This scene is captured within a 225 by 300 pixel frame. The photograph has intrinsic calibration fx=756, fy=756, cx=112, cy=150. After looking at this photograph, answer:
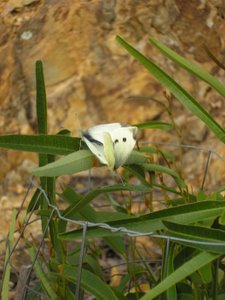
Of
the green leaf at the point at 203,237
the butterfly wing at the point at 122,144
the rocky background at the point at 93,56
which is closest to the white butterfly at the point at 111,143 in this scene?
the butterfly wing at the point at 122,144

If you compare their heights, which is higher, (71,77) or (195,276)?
(71,77)

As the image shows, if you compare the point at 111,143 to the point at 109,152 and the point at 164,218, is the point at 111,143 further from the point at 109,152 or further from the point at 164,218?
the point at 164,218

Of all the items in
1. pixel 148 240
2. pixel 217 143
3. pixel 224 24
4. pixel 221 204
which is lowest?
pixel 148 240

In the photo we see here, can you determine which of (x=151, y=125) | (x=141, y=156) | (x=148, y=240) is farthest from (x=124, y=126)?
(x=148, y=240)

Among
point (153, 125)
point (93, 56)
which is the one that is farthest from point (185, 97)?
point (93, 56)

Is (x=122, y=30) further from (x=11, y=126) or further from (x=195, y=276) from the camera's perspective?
(x=195, y=276)

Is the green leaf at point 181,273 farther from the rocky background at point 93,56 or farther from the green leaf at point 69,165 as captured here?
the rocky background at point 93,56

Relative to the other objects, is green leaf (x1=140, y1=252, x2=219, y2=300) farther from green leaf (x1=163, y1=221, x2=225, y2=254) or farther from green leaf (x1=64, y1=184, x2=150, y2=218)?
green leaf (x1=64, y1=184, x2=150, y2=218)
